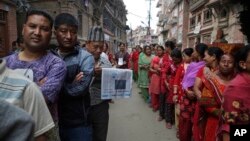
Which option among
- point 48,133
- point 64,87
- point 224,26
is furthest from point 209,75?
point 224,26

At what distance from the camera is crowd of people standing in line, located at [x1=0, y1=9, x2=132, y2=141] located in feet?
3.84

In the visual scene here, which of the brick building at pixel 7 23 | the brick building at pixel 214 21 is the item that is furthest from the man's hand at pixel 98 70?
the brick building at pixel 214 21

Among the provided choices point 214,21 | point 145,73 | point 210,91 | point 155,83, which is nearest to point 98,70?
point 210,91

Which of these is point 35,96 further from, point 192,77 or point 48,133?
point 192,77

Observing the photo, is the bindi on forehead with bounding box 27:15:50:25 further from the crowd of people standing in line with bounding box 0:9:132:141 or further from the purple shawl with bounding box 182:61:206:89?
the purple shawl with bounding box 182:61:206:89

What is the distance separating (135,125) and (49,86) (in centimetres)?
462

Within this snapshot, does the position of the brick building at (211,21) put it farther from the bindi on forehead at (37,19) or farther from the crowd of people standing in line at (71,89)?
the bindi on forehead at (37,19)

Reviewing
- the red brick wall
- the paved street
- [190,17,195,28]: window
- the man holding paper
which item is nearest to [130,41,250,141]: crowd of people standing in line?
the paved street

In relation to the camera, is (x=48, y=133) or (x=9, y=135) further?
(x=48, y=133)

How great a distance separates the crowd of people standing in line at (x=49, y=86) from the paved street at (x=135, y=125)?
2.40 meters

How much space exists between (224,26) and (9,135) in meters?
14.4

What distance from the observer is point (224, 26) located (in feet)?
46.0

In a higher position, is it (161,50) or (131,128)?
(161,50)

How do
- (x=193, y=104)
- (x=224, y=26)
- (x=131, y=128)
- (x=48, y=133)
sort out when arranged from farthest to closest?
(x=224, y=26) → (x=131, y=128) → (x=193, y=104) → (x=48, y=133)
